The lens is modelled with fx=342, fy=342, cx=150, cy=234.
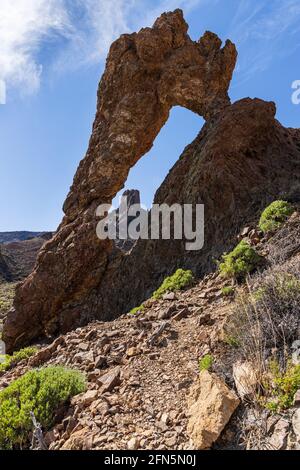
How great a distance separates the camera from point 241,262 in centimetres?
739

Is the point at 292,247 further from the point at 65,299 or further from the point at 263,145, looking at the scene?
the point at 65,299

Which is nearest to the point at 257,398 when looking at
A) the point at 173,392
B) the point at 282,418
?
the point at 282,418

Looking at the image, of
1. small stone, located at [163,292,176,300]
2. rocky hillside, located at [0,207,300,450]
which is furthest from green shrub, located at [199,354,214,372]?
small stone, located at [163,292,176,300]

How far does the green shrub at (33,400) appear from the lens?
4316 millimetres

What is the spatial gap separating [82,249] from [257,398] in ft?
37.3

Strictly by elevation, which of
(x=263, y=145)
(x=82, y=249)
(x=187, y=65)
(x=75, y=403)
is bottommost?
(x=75, y=403)

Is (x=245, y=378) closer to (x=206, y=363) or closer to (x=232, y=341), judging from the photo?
(x=206, y=363)

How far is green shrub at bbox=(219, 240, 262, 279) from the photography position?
7324mm

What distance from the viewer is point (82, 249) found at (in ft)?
46.3

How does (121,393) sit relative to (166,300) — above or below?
below

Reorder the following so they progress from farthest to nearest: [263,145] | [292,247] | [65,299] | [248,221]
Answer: [65,299] → [263,145] → [248,221] → [292,247]

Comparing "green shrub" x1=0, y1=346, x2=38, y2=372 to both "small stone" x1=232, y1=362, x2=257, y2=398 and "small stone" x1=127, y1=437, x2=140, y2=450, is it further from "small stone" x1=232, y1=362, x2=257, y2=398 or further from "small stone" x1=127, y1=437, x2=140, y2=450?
"small stone" x1=232, y1=362, x2=257, y2=398

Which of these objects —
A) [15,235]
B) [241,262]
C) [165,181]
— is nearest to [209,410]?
[241,262]

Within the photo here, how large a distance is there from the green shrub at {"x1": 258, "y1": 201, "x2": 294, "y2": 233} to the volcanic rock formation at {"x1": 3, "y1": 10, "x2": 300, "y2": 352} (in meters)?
1.44
